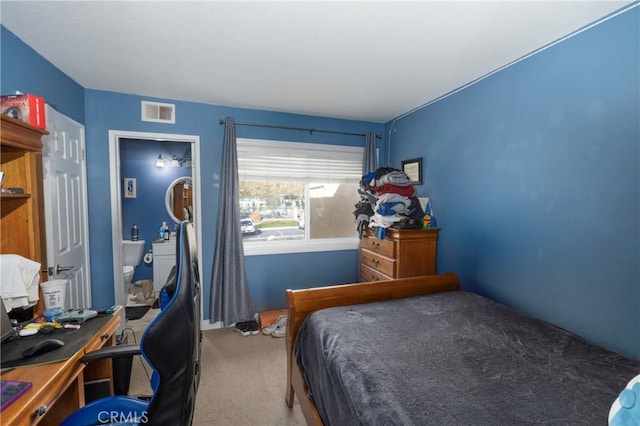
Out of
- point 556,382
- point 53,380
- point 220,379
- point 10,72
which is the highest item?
point 10,72

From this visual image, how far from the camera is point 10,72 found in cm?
163

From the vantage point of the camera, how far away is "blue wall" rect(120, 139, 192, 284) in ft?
12.7

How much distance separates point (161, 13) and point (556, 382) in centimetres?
247

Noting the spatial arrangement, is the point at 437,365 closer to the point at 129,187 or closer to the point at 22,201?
the point at 22,201

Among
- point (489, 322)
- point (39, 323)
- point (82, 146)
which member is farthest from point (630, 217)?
point (82, 146)

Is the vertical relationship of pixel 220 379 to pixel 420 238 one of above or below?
below

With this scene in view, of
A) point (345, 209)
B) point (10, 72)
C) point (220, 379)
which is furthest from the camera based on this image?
point (345, 209)

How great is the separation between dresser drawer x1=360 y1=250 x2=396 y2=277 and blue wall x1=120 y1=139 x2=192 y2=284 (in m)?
2.77

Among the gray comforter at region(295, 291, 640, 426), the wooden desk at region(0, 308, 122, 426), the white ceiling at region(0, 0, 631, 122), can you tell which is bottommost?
the gray comforter at region(295, 291, 640, 426)

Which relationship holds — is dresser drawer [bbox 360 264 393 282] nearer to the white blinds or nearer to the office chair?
the white blinds

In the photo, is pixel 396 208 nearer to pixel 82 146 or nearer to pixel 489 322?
pixel 489 322

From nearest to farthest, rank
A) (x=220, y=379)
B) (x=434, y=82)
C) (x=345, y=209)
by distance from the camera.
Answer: (x=220, y=379)
(x=434, y=82)
(x=345, y=209)

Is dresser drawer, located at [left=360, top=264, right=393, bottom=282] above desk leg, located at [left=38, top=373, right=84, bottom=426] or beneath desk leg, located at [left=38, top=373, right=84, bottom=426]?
above

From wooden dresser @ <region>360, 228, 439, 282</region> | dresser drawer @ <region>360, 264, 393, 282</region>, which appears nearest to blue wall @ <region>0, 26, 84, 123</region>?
wooden dresser @ <region>360, 228, 439, 282</region>
